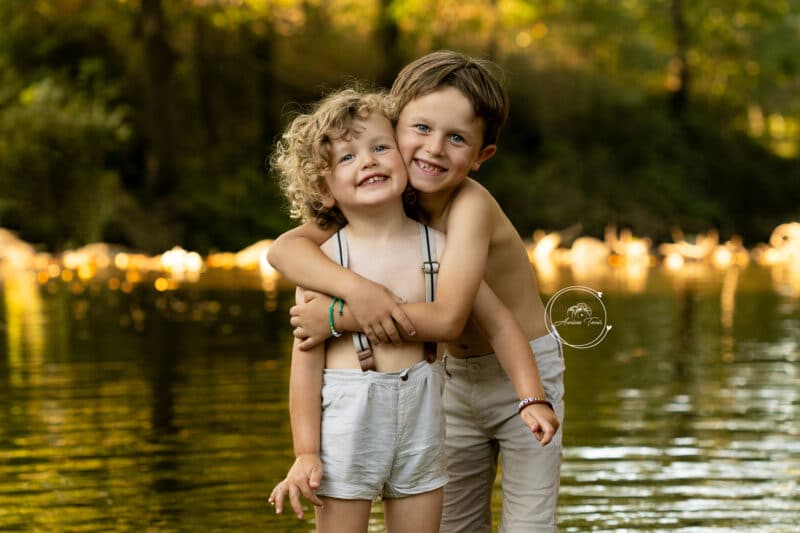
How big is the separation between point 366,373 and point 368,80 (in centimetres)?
1521

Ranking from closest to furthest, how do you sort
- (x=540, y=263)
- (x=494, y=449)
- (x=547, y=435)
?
(x=547, y=435), (x=494, y=449), (x=540, y=263)

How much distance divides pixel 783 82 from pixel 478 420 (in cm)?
3398

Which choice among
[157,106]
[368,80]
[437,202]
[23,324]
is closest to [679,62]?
[157,106]

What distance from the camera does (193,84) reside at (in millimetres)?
24953

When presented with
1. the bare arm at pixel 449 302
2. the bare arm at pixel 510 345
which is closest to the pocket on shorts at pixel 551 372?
the bare arm at pixel 510 345

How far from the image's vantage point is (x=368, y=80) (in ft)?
59.8

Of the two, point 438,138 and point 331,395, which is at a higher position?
point 438,138

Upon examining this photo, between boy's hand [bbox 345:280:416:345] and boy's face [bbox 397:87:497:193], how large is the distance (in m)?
0.29

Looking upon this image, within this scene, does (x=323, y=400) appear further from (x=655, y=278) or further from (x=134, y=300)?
(x=655, y=278)

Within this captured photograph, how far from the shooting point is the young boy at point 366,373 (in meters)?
3.21

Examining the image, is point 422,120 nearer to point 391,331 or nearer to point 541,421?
point 391,331

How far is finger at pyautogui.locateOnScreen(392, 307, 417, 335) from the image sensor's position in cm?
320

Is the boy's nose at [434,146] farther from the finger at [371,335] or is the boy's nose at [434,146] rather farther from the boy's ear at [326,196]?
the finger at [371,335]

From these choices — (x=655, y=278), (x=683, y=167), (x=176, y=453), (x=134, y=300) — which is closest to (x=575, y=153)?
(x=683, y=167)
